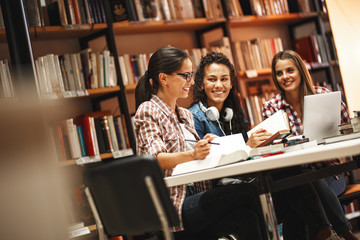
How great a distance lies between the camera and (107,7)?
3.24 meters

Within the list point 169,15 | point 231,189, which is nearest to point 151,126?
point 231,189

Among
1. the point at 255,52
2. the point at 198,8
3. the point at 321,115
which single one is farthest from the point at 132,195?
the point at 255,52

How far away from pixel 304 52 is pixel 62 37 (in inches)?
98.6

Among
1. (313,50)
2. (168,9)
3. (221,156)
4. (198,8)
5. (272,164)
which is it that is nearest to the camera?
(272,164)

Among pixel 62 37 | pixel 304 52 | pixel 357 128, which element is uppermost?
pixel 62 37

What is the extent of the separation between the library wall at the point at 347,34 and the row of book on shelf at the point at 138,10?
138 cm

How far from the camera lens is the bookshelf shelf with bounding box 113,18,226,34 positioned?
339cm

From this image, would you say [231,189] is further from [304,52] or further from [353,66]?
[304,52]

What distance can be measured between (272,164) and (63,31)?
2.36 meters

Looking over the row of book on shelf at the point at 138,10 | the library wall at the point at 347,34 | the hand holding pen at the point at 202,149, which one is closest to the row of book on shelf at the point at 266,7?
the row of book on shelf at the point at 138,10

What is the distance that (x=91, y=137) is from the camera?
3.09 meters

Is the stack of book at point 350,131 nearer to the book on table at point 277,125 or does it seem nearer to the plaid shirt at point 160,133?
the book on table at point 277,125

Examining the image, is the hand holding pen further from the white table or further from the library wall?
the library wall

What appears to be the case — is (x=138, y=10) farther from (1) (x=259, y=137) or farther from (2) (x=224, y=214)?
(2) (x=224, y=214)
